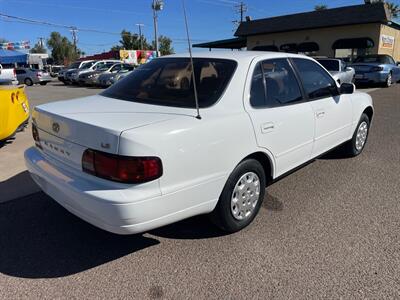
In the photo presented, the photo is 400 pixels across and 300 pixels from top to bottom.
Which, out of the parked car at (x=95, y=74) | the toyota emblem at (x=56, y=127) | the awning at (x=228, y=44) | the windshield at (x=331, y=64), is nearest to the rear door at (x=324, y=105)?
the toyota emblem at (x=56, y=127)

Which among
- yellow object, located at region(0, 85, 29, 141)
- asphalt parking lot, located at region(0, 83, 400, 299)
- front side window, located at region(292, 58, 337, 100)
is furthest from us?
yellow object, located at region(0, 85, 29, 141)

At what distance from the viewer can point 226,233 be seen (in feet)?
10.5

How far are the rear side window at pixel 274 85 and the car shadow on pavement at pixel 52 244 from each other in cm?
162

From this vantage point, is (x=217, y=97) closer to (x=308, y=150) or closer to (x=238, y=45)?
(x=308, y=150)

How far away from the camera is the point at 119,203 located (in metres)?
2.35

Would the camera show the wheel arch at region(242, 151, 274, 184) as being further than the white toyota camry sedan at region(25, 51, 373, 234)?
Yes

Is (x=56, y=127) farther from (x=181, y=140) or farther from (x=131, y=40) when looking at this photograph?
(x=131, y=40)

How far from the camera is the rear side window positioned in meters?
3.26

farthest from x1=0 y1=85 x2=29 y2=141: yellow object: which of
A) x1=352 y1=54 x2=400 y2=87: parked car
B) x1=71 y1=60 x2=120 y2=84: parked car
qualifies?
x1=71 y1=60 x2=120 y2=84: parked car

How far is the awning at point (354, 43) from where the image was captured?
78.5 ft

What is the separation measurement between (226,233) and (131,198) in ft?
3.82

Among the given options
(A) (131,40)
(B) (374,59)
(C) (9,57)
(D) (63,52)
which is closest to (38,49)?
(D) (63,52)

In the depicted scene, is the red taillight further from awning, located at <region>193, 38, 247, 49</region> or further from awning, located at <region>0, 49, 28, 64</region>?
awning, located at <region>0, 49, 28, 64</region>

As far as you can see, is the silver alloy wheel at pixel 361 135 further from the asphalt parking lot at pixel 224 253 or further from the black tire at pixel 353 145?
the asphalt parking lot at pixel 224 253
